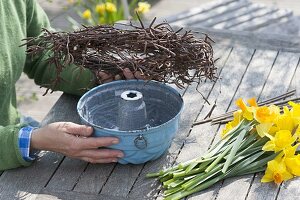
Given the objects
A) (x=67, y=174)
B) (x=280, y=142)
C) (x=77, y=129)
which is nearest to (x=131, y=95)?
(x=77, y=129)

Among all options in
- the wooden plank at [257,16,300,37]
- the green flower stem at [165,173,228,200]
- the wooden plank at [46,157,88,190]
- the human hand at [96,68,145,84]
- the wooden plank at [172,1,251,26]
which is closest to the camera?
the green flower stem at [165,173,228,200]

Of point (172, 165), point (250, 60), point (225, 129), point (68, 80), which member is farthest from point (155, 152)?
point (250, 60)

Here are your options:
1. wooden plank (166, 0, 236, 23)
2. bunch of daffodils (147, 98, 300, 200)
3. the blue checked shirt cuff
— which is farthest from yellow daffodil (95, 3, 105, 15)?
bunch of daffodils (147, 98, 300, 200)

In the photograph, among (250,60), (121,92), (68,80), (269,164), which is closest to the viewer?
(269,164)

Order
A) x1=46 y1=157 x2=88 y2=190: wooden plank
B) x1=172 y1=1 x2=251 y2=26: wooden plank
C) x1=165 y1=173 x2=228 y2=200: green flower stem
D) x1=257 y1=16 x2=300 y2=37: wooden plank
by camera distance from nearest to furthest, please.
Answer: x1=165 y1=173 x2=228 y2=200: green flower stem
x1=46 y1=157 x2=88 y2=190: wooden plank
x1=172 y1=1 x2=251 y2=26: wooden plank
x1=257 y1=16 x2=300 y2=37: wooden plank

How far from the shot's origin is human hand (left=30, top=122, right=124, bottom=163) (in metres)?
1.68

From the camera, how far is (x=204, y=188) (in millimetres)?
1638

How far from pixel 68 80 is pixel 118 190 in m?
0.57

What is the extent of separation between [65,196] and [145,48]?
1.47ft

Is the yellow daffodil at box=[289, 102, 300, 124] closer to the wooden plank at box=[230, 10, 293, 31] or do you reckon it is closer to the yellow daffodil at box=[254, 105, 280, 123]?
the yellow daffodil at box=[254, 105, 280, 123]

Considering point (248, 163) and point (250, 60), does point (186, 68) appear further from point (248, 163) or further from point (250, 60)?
point (250, 60)

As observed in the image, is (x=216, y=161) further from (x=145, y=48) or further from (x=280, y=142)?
(x=145, y=48)

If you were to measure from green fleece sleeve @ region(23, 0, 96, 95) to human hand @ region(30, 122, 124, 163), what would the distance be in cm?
34

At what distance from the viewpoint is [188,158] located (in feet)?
5.85
